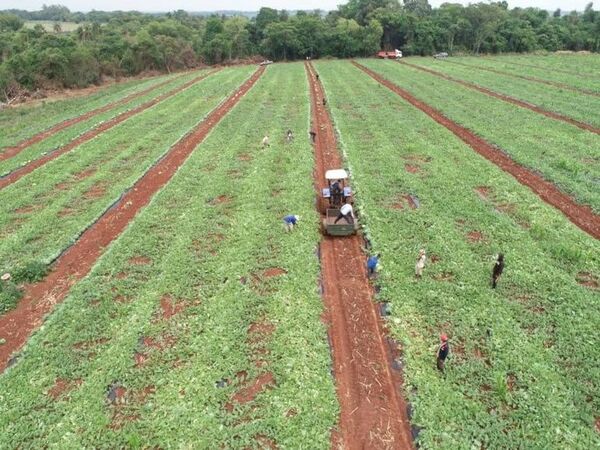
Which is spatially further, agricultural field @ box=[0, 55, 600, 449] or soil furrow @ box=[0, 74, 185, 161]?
soil furrow @ box=[0, 74, 185, 161]

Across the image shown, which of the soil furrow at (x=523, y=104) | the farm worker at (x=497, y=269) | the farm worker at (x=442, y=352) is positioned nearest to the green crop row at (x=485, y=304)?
the farm worker at (x=442, y=352)

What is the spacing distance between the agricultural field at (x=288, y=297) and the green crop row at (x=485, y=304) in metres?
0.06

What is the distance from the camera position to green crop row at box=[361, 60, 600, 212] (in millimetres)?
24047

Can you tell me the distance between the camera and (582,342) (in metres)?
12.9

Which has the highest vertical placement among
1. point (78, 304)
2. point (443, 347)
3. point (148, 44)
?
point (148, 44)

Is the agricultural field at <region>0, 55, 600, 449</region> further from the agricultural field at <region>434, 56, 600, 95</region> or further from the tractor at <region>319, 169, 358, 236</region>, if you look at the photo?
the agricultural field at <region>434, 56, 600, 95</region>

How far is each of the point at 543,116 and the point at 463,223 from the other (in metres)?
22.7

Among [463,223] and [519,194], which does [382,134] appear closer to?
[519,194]

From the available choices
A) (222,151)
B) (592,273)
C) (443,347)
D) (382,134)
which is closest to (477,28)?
(382,134)

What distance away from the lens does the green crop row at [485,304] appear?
10820 millimetres

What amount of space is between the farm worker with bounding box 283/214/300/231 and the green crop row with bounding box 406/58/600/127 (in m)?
26.9

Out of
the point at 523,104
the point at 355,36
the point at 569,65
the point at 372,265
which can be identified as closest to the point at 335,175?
the point at 372,265

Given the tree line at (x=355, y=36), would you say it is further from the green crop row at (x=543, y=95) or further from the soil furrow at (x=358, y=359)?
the soil furrow at (x=358, y=359)

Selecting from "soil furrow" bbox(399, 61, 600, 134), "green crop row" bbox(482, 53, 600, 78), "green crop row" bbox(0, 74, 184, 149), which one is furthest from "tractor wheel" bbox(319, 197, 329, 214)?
"green crop row" bbox(482, 53, 600, 78)
